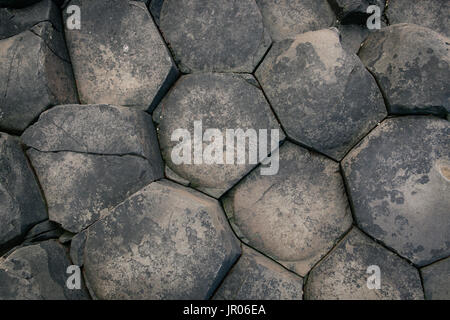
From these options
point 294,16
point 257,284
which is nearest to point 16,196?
point 257,284

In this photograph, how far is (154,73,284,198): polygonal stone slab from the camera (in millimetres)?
1146

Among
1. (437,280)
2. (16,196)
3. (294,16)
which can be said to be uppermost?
(294,16)

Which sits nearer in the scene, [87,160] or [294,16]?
[87,160]

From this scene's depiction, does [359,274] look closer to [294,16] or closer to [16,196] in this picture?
[294,16]

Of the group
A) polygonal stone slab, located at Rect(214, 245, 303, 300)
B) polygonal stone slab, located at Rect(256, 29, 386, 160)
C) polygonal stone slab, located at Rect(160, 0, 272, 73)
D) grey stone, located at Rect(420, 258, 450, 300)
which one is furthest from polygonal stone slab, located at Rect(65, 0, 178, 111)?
grey stone, located at Rect(420, 258, 450, 300)

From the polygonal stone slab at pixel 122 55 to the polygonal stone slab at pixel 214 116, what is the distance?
0.29 ft

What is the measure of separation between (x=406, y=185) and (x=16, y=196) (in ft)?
4.05

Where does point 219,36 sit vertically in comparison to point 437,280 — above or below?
above

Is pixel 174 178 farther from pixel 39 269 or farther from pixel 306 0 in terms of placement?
pixel 306 0

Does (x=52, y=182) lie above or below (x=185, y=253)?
above

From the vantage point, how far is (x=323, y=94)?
1.09 meters
